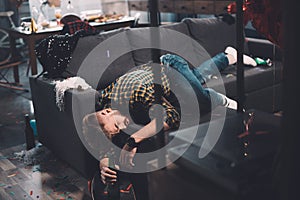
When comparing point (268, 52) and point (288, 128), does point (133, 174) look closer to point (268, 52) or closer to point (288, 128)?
point (288, 128)

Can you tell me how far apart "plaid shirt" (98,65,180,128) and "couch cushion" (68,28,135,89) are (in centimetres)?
96

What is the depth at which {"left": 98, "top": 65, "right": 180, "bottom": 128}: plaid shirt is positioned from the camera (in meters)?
2.46

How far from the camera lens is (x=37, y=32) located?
5043 mm

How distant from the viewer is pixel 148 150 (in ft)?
8.07

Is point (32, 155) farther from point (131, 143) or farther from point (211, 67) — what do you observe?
point (211, 67)

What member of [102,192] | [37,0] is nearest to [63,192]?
[102,192]

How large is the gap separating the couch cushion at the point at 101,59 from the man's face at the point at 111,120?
1099mm

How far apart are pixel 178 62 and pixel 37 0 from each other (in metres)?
3.50

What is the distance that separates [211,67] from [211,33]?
684 millimetres

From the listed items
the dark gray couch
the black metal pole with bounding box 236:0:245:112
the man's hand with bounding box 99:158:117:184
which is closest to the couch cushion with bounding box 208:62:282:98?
the dark gray couch

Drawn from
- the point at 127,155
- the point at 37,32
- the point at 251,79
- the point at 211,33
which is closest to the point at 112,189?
the point at 127,155

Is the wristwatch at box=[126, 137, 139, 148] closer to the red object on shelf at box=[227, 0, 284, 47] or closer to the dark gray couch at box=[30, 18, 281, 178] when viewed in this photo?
the dark gray couch at box=[30, 18, 281, 178]

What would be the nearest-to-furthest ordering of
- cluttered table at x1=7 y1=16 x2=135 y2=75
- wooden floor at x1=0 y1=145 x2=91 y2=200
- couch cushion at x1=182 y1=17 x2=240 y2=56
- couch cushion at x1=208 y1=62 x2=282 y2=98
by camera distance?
wooden floor at x1=0 y1=145 x2=91 y2=200, couch cushion at x1=208 y1=62 x2=282 y2=98, couch cushion at x1=182 y1=17 x2=240 y2=56, cluttered table at x1=7 y1=16 x2=135 y2=75

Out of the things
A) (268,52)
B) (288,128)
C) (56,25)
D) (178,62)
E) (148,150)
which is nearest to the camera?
(288,128)
